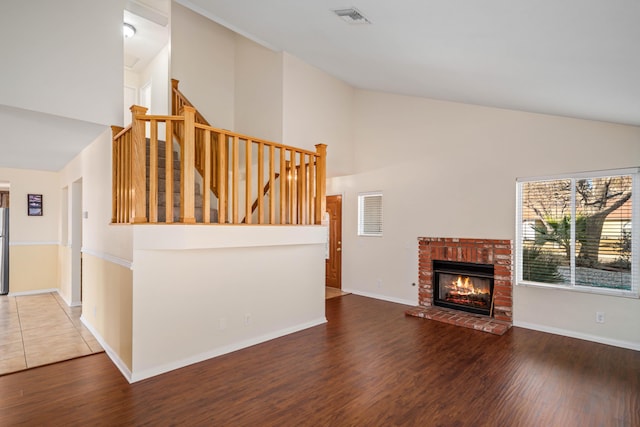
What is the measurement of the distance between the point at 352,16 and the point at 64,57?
305 centimetres

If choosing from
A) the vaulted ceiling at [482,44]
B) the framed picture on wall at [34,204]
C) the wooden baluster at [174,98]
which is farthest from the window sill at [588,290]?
the framed picture on wall at [34,204]

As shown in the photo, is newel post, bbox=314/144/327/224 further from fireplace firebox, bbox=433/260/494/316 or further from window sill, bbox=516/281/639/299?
window sill, bbox=516/281/639/299

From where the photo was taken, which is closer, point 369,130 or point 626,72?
point 626,72

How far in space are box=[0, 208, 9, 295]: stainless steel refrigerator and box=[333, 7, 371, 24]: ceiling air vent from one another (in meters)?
7.67

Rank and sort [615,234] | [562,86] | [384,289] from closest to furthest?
[562,86], [615,234], [384,289]

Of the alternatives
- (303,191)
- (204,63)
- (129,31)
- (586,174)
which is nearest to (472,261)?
(586,174)

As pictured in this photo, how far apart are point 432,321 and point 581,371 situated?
191cm

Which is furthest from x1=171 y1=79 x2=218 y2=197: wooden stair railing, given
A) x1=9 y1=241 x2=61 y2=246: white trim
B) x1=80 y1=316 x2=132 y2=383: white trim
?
x1=9 y1=241 x2=61 y2=246: white trim

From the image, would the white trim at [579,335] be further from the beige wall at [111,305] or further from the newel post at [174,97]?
the newel post at [174,97]

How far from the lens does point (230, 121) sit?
252 inches

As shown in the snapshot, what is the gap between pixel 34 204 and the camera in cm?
680

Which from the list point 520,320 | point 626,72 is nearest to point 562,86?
point 626,72

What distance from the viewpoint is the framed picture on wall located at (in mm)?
6773

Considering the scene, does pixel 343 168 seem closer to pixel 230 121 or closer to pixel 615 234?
pixel 230 121
